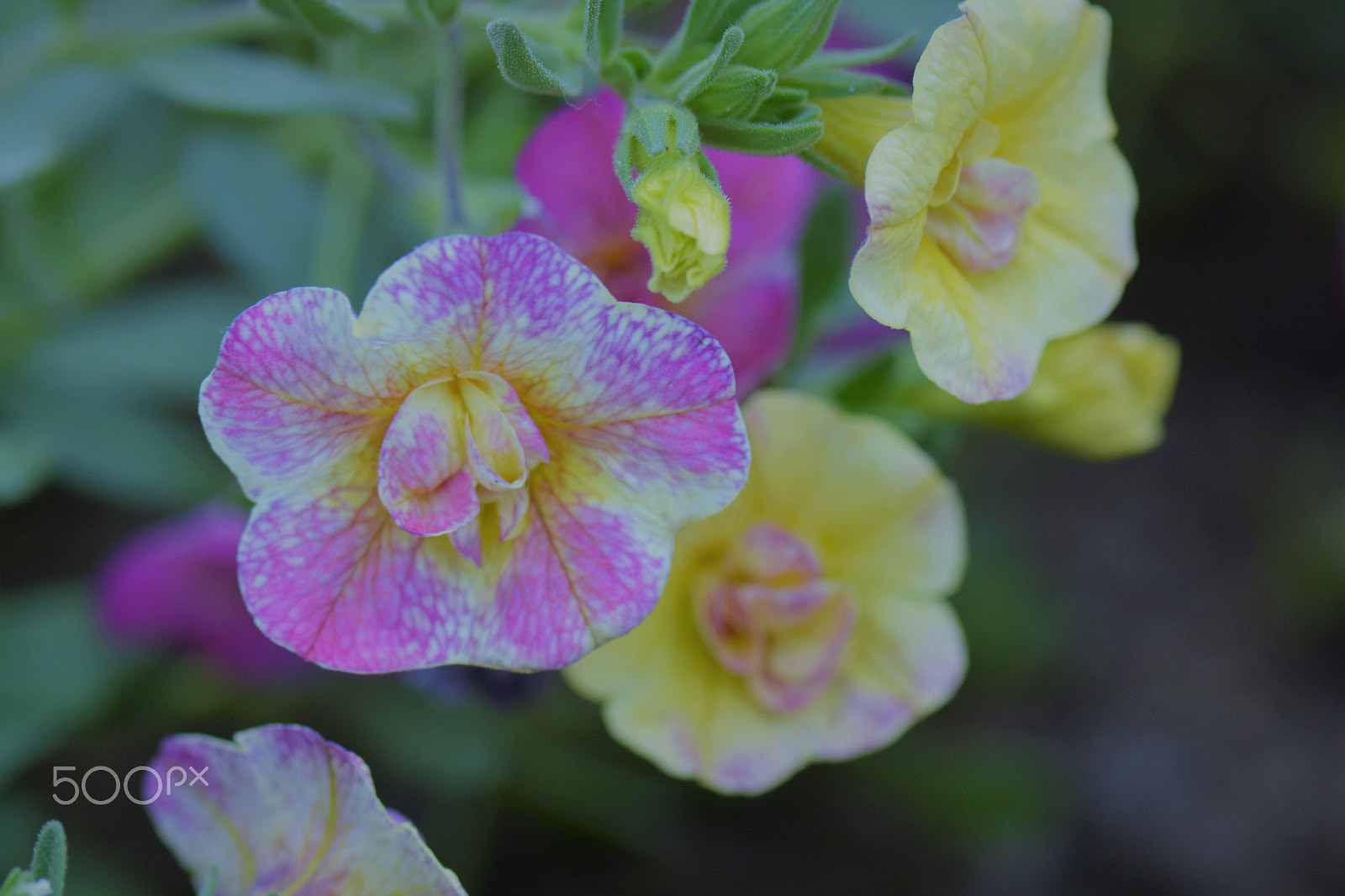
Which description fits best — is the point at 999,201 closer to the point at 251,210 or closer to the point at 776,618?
the point at 776,618

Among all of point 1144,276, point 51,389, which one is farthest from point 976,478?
point 51,389

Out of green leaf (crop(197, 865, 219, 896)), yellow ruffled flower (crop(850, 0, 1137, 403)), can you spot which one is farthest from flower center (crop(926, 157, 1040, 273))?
green leaf (crop(197, 865, 219, 896))

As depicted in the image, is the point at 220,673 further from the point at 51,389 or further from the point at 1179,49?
the point at 1179,49

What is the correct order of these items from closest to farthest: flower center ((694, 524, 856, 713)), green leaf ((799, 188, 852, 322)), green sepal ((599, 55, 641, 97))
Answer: green sepal ((599, 55, 641, 97)), flower center ((694, 524, 856, 713)), green leaf ((799, 188, 852, 322))

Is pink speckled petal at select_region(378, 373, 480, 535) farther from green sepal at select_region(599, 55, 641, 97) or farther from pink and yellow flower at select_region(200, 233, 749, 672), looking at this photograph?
green sepal at select_region(599, 55, 641, 97)

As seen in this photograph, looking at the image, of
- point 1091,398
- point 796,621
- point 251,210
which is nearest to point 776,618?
point 796,621
